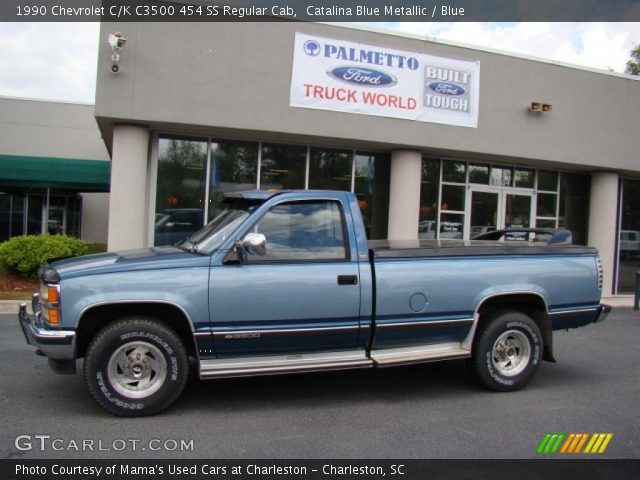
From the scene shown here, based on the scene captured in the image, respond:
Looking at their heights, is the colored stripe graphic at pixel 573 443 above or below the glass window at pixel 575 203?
below

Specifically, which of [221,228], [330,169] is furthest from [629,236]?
[221,228]

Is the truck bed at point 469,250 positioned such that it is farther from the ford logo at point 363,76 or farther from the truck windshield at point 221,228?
the ford logo at point 363,76

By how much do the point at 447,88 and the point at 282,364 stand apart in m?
9.76

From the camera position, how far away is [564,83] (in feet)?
46.4

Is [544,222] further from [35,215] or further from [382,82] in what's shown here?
[35,215]

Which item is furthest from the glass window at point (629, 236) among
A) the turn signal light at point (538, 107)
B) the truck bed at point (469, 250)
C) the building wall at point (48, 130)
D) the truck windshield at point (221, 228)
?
the building wall at point (48, 130)

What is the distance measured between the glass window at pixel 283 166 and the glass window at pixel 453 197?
12.7ft

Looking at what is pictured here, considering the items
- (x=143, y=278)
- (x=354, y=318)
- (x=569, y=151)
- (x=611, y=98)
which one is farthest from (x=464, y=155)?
(x=143, y=278)

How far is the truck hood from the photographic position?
15.0ft

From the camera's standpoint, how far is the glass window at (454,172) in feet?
47.0

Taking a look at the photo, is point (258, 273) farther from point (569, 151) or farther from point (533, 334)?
point (569, 151)

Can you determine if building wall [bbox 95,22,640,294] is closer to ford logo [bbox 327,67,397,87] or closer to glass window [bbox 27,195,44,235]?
ford logo [bbox 327,67,397,87]

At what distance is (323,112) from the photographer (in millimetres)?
11914
